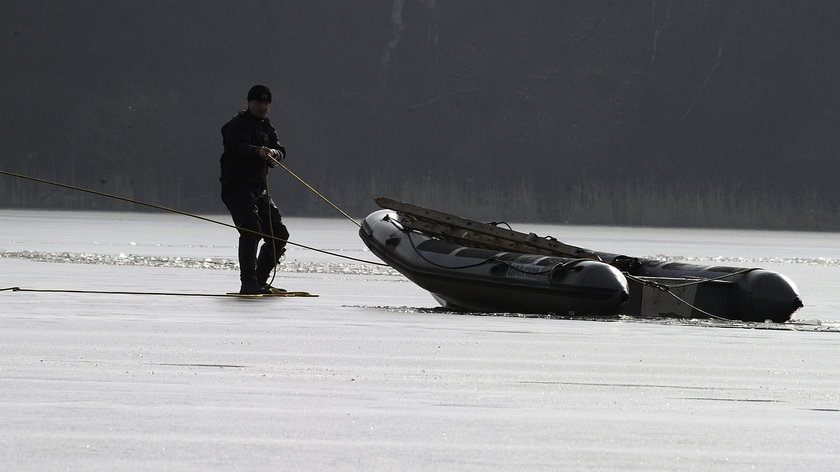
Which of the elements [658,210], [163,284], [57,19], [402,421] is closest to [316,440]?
[402,421]

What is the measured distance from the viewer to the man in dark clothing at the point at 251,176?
50.2 feet

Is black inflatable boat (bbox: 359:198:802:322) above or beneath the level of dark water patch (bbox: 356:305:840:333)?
above

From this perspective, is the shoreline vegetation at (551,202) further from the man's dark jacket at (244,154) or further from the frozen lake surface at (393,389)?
the frozen lake surface at (393,389)

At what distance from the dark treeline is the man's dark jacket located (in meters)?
79.9

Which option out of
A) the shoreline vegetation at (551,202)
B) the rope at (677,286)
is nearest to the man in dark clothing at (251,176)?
the rope at (677,286)

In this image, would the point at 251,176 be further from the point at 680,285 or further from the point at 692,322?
the point at 692,322

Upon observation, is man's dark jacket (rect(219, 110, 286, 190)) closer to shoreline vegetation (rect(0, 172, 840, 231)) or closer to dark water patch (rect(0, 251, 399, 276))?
dark water patch (rect(0, 251, 399, 276))

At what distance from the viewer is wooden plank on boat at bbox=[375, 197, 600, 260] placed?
51.5ft

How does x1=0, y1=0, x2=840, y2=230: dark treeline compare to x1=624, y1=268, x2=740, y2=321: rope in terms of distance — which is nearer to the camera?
x1=624, y1=268, x2=740, y2=321: rope

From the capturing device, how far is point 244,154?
15219mm

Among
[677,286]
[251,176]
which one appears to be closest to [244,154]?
[251,176]

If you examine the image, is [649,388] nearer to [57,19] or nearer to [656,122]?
[656,122]

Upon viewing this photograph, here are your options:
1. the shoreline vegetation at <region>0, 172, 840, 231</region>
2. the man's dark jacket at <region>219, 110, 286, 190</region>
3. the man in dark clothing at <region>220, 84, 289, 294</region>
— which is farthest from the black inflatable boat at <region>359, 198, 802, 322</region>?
the shoreline vegetation at <region>0, 172, 840, 231</region>

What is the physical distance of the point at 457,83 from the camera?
104 meters
